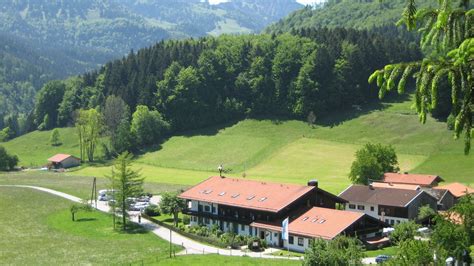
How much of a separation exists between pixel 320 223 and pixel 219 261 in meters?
13.9

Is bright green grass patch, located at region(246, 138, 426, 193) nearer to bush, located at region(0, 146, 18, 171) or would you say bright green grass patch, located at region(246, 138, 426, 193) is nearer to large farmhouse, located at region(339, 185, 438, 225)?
large farmhouse, located at region(339, 185, 438, 225)

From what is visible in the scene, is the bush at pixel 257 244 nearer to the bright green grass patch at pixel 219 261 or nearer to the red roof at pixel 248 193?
the red roof at pixel 248 193

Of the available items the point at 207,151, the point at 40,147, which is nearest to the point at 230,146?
the point at 207,151

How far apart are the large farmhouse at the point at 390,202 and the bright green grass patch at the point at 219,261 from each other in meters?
25.5

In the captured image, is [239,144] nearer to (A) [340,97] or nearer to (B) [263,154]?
(B) [263,154]

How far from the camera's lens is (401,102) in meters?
154

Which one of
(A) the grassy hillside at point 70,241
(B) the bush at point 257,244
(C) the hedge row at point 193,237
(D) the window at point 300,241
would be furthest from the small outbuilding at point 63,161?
(D) the window at point 300,241

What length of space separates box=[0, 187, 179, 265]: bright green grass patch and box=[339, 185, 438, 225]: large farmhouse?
29.0 meters

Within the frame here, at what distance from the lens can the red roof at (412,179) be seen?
9275cm

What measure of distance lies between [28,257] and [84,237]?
11.1 meters

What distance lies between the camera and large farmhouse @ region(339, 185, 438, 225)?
77.4 meters

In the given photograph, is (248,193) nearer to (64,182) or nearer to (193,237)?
(193,237)

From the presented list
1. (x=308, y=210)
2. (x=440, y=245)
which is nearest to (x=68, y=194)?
(x=308, y=210)

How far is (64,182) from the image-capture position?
11600 centimetres
